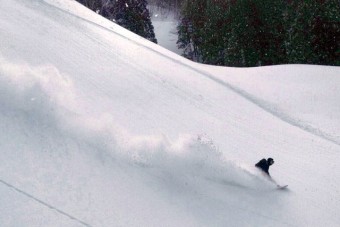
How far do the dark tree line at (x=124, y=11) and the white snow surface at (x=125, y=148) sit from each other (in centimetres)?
1789

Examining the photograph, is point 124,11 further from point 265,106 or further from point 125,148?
point 125,148

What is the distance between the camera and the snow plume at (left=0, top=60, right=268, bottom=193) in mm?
4211

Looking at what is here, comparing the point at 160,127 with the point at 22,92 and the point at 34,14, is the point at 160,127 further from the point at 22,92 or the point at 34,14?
the point at 34,14

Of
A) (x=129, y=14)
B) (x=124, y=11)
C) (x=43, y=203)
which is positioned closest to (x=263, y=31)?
(x=129, y=14)

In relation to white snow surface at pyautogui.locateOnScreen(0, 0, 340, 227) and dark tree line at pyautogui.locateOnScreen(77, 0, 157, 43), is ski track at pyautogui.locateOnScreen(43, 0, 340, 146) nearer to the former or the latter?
white snow surface at pyautogui.locateOnScreen(0, 0, 340, 227)

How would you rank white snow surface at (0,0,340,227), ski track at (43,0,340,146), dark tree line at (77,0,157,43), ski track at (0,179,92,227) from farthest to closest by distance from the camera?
dark tree line at (77,0,157,43) < ski track at (43,0,340,146) < white snow surface at (0,0,340,227) < ski track at (0,179,92,227)

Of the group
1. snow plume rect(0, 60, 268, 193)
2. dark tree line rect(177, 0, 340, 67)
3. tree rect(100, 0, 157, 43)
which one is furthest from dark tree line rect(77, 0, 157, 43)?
snow plume rect(0, 60, 268, 193)

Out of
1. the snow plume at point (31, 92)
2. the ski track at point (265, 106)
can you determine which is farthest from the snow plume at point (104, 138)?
the ski track at point (265, 106)

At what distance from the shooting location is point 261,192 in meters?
4.88

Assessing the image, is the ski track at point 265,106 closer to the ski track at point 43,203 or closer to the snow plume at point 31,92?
the snow plume at point 31,92

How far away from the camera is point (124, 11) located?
87.8 ft

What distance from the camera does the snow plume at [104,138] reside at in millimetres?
4211

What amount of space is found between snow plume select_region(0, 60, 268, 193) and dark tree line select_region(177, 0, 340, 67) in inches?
738

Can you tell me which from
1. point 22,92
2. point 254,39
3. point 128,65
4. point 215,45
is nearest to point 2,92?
point 22,92
